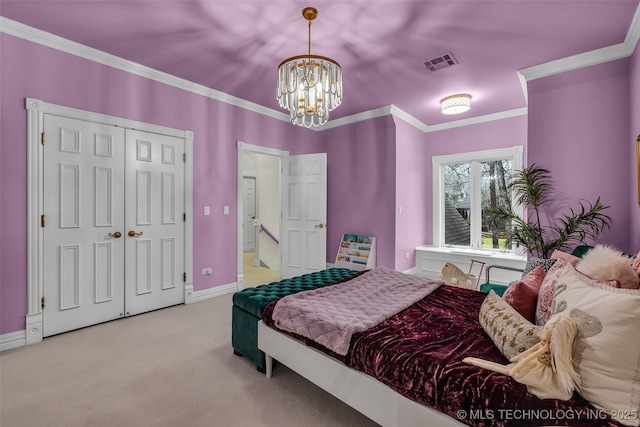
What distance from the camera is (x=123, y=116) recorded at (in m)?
3.19

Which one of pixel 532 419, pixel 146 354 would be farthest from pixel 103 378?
pixel 532 419

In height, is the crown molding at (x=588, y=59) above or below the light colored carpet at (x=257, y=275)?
above

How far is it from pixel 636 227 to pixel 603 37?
5.75ft

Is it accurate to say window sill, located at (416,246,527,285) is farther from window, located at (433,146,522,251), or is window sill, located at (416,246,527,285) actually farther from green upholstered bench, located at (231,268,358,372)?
green upholstered bench, located at (231,268,358,372)

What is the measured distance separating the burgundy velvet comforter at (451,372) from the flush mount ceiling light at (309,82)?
1776 mm

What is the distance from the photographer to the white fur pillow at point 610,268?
1.25 m

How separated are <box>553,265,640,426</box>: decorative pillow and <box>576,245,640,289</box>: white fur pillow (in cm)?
24

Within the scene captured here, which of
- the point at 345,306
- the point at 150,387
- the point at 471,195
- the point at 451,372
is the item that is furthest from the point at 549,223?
the point at 150,387

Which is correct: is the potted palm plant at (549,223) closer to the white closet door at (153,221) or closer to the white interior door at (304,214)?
the white interior door at (304,214)

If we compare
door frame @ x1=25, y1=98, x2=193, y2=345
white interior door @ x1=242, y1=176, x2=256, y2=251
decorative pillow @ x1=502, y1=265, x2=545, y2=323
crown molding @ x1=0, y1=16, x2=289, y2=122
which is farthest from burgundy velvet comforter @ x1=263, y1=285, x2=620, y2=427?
white interior door @ x1=242, y1=176, x2=256, y2=251

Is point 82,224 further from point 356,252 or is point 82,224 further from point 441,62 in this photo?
point 441,62

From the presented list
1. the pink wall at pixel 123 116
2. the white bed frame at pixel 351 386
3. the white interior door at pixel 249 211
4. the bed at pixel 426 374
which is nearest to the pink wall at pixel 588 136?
the bed at pixel 426 374

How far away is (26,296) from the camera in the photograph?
8.59 feet

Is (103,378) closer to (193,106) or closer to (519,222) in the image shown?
(193,106)
